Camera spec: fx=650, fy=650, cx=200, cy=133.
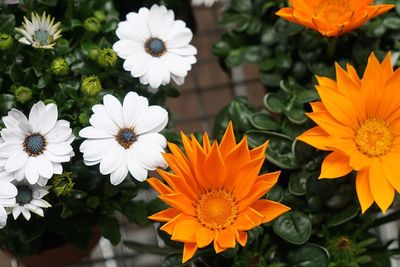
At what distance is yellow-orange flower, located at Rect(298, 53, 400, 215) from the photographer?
727 millimetres

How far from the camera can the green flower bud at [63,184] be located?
0.75 metres

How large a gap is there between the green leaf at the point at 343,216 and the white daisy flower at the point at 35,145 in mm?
350

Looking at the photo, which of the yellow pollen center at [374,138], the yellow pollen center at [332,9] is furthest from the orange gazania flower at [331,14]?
the yellow pollen center at [374,138]

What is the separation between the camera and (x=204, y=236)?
0.71 metres

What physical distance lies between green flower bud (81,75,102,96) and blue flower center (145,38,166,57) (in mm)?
76

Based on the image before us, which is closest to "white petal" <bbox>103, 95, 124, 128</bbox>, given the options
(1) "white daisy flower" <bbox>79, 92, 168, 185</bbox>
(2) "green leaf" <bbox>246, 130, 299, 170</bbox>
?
(1) "white daisy flower" <bbox>79, 92, 168, 185</bbox>

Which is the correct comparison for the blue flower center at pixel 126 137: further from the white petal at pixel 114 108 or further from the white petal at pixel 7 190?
the white petal at pixel 7 190

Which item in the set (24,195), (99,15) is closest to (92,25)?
(99,15)

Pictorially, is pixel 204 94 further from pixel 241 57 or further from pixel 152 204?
pixel 152 204

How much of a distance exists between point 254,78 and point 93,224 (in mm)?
457

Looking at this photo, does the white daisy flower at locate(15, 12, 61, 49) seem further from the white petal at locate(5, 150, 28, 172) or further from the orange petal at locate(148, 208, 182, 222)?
the orange petal at locate(148, 208, 182, 222)

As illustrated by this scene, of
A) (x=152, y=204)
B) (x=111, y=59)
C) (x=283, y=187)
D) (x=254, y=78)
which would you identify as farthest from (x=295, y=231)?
(x=254, y=78)

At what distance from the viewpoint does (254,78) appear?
1.21 m

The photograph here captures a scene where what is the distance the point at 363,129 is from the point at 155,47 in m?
0.28
